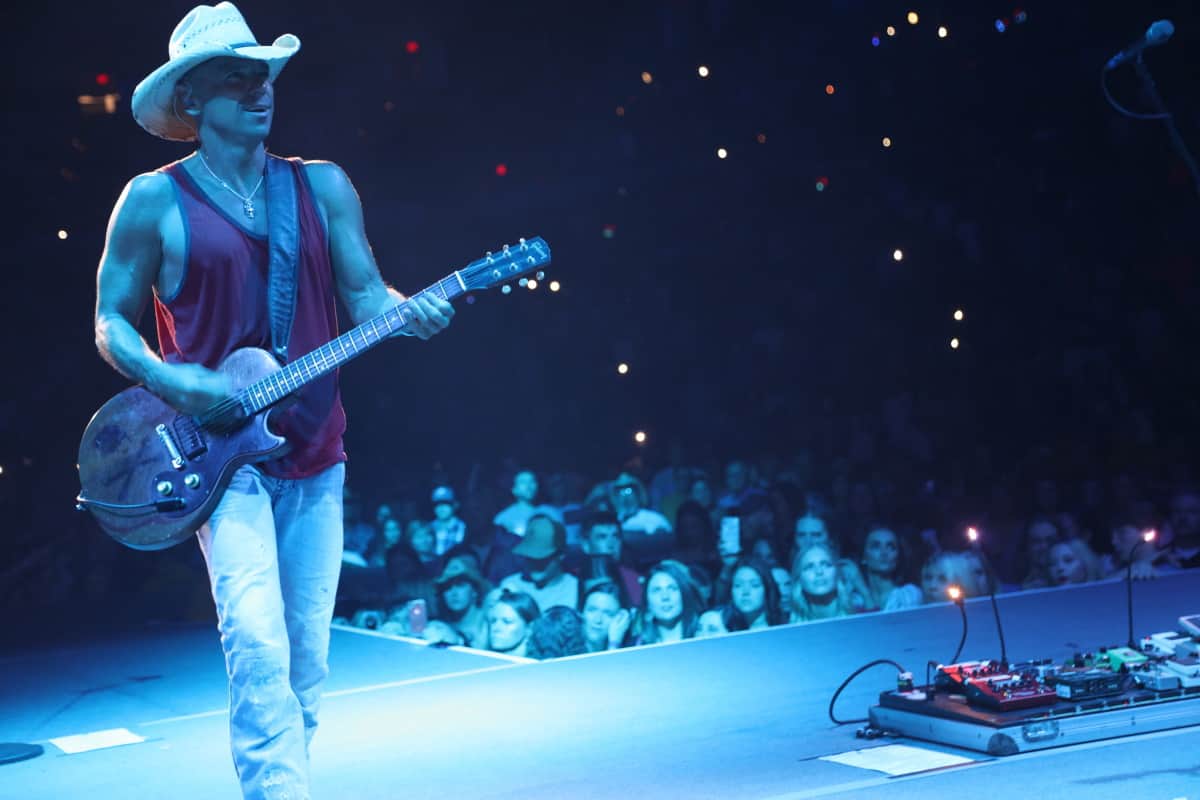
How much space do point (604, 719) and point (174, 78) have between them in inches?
91.6

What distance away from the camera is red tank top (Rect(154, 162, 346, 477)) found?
254 cm

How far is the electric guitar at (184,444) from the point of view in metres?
2.47

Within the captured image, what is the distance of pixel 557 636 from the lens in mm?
5582

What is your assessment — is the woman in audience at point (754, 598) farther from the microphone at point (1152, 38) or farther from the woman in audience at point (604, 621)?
the microphone at point (1152, 38)

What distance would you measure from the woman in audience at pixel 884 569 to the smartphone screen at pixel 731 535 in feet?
2.31

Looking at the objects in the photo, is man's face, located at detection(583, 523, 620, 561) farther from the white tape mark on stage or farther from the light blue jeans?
the light blue jeans

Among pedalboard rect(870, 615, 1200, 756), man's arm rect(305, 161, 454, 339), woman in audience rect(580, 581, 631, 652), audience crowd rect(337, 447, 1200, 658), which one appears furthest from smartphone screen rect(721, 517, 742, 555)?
man's arm rect(305, 161, 454, 339)

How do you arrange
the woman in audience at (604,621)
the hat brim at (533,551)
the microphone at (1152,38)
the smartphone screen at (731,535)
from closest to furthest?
the microphone at (1152,38), the woman in audience at (604,621), the hat brim at (533,551), the smartphone screen at (731,535)

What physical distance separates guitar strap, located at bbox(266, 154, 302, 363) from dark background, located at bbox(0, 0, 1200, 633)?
6169 millimetres

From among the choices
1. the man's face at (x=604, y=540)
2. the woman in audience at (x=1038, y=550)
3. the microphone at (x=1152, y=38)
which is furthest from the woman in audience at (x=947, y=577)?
the microphone at (x=1152, y=38)

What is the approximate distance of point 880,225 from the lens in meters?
9.55

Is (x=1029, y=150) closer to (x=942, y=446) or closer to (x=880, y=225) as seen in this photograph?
(x=880, y=225)

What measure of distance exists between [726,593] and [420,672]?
5.54 feet

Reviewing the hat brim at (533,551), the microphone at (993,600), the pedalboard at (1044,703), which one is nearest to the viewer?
the pedalboard at (1044,703)
